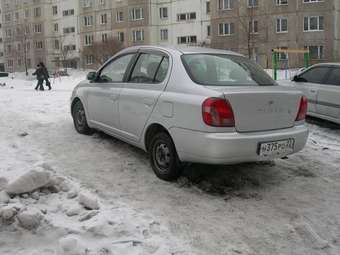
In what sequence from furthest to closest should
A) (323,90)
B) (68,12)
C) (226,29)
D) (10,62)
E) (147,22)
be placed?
(10,62)
(68,12)
(147,22)
(226,29)
(323,90)

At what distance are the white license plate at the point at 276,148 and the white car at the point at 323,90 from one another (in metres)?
4.36

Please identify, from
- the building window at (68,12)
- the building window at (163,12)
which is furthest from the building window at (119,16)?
the building window at (68,12)

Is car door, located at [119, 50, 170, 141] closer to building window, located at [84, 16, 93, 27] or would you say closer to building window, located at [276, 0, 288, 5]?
building window, located at [276, 0, 288, 5]

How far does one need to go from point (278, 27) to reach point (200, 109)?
42.6m

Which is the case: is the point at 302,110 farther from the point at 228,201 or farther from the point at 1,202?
the point at 1,202

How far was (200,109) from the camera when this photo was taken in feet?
16.1

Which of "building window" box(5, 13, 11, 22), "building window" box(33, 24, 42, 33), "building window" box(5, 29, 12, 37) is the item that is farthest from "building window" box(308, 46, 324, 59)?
"building window" box(5, 13, 11, 22)

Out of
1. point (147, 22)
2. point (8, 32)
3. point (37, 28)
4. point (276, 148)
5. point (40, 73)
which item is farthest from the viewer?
point (8, 32)

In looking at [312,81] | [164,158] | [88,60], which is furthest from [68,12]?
[164,158]

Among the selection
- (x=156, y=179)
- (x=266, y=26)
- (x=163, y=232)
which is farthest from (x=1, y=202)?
(x=266, y=26)

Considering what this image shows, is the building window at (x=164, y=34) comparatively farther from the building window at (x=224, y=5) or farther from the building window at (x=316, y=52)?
the building window at (x=316, y=52)

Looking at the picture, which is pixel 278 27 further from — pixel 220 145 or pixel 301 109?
pixel 220 145

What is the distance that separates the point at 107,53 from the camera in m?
51.8

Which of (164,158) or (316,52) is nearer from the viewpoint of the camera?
(164,158)
